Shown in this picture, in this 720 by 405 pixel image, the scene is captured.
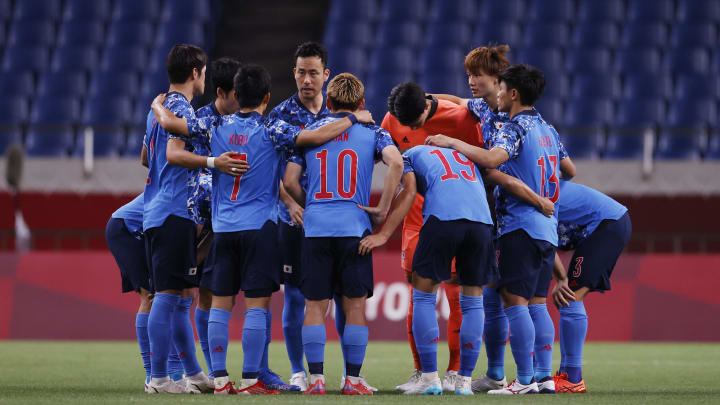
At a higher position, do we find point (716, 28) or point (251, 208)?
point (716, 28)

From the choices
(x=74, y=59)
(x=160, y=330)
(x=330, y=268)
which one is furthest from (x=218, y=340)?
(x=74, y=59)

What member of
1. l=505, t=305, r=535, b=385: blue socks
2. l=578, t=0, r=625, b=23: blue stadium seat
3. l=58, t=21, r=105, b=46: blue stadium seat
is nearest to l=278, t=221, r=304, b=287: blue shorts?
l=505, t=305, r=535, b=385: blue socks

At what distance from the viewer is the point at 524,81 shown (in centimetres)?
677

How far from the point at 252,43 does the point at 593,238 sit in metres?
12.2

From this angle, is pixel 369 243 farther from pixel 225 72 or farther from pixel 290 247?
pixel 225 72

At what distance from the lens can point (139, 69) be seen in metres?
17.5

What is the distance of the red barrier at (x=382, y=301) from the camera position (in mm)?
12359

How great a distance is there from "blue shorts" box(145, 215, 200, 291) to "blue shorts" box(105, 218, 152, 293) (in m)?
0.47

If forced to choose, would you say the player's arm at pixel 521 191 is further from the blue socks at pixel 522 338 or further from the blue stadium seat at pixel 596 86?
the blue stadium seat at pixel 596 86

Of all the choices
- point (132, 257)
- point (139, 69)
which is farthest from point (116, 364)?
point (139, 69)

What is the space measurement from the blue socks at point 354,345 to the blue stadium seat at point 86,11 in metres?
13.4

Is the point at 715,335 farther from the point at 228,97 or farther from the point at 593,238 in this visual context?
the point at 228,97

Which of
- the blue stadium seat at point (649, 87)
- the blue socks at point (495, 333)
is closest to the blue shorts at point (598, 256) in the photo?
the blue socks at point (495, 333)

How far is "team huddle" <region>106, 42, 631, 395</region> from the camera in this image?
6449 millimetres
